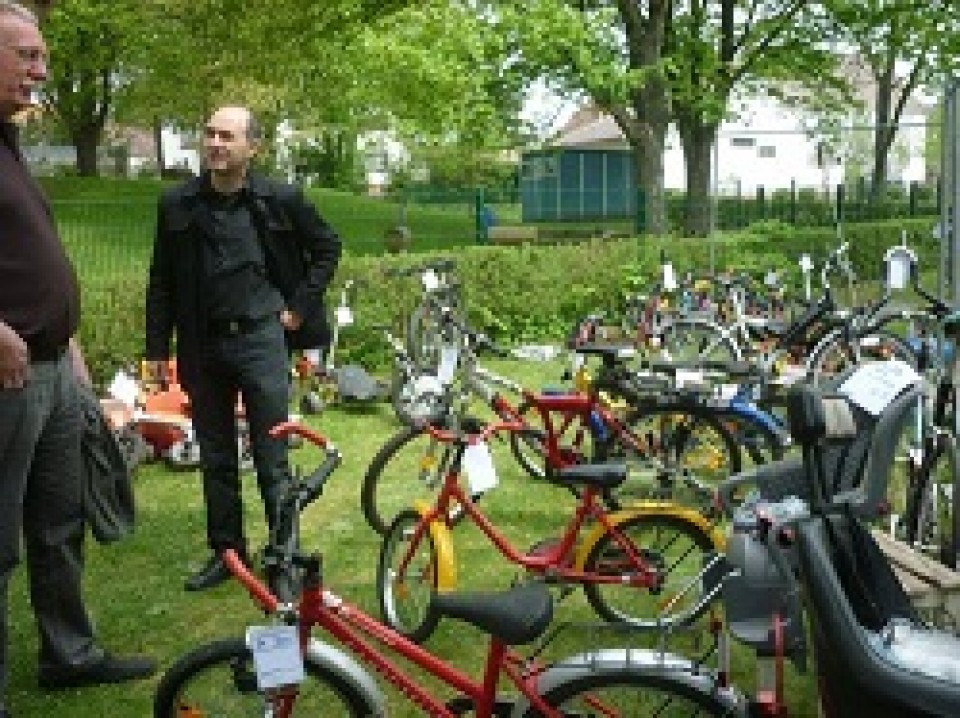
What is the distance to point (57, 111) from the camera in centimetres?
3412

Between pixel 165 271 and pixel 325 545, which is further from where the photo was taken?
pixel 325 545

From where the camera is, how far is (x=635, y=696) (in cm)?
254

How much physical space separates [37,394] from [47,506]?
48 cm

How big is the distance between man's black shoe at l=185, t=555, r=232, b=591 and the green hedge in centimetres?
353

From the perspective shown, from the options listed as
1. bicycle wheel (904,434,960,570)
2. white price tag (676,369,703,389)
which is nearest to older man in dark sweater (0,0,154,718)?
white price tag (676,369,703,389)

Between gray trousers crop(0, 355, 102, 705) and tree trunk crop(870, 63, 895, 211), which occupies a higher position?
tree trunk crop(870, 63, 895, 211)

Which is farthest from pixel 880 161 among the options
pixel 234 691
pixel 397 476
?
pixel 234 691

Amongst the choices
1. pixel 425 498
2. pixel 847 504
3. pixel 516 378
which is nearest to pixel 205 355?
pixel 425 498

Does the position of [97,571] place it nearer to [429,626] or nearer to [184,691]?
[429,626]

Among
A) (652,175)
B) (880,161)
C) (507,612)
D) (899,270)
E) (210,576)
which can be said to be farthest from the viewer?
(652,175)

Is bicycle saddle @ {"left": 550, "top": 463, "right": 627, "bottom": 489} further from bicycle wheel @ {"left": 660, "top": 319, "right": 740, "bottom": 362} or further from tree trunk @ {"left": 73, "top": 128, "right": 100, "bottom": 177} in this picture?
tree trunk @ {"left": 73, "top": 128, "right": 100, "bottom": 177}

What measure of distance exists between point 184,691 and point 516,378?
662 centimetres

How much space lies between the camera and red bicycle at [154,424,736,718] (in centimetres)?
247

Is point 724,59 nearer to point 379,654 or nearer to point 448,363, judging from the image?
point 448,363
